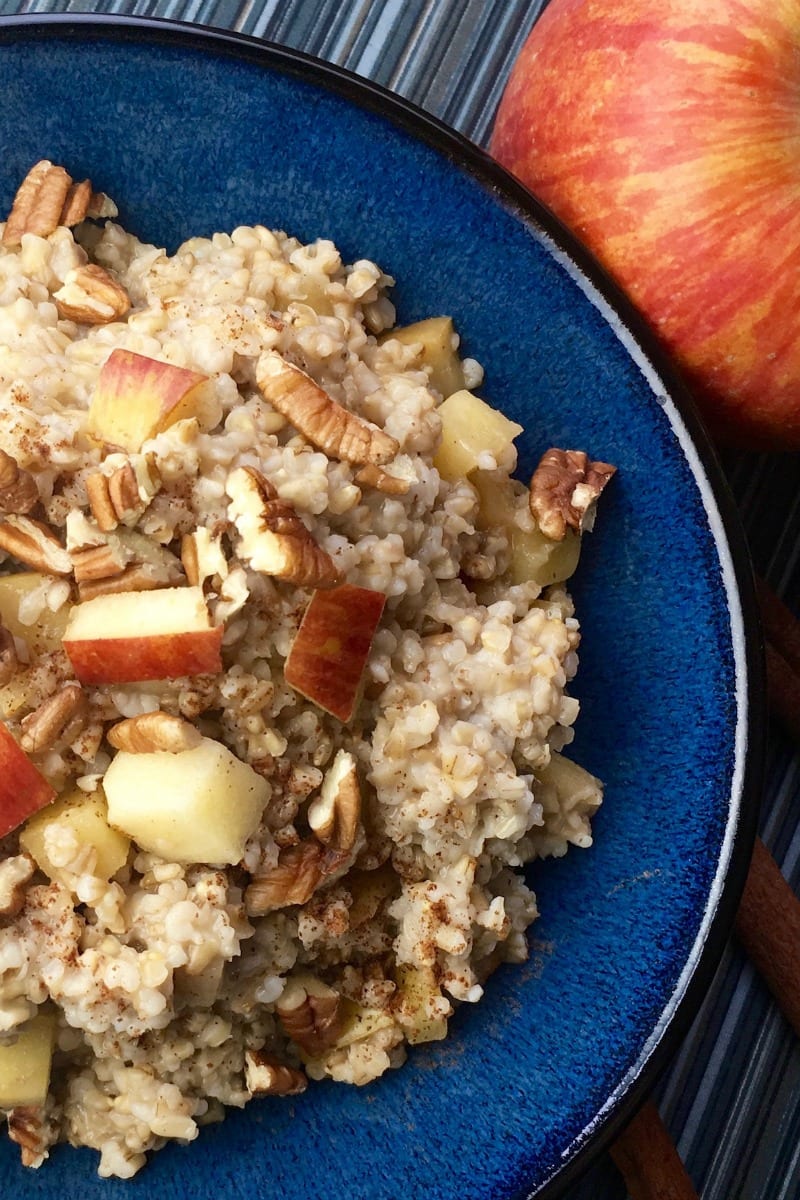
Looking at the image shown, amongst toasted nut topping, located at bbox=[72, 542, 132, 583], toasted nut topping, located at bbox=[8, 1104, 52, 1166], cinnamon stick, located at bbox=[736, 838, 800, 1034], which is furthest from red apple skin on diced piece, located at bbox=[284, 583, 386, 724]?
cinnamon stick, located at bbox=[736, 838, 800, 1034]

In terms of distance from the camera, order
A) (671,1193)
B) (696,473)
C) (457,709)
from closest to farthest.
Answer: (457,709) < (696,473) < (671,1193)

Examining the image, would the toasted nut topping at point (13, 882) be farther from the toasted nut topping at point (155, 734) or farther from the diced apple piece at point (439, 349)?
the diced apple piece at point (439, 349)

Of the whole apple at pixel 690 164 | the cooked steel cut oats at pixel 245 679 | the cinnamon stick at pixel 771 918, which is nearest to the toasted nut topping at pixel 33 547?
the cooked steel cut oats at pixel 245 679

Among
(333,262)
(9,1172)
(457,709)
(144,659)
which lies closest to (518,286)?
(333,262)

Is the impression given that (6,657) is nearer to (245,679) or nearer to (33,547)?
(33,547)

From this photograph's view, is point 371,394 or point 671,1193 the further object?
point 671,1193

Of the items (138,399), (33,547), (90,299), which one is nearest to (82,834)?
(33,547)

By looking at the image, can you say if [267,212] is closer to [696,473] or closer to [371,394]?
[371,394]
